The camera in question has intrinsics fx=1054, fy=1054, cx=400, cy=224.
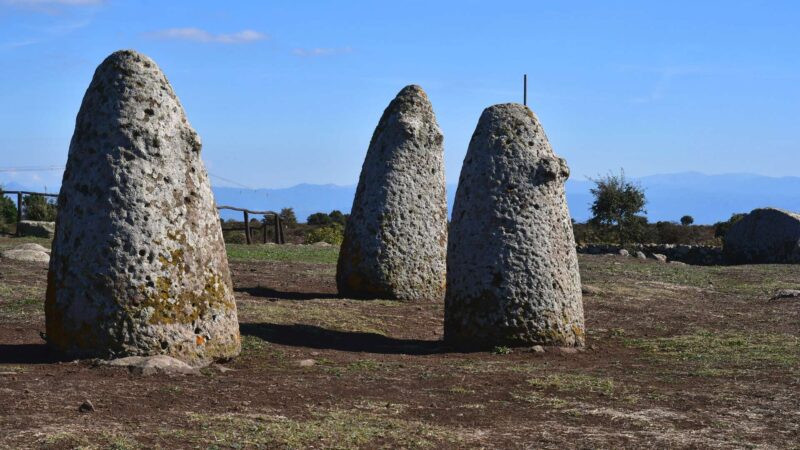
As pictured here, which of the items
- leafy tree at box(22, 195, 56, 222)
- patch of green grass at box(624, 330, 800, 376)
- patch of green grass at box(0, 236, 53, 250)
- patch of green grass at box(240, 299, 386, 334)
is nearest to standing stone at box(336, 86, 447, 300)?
patch of green grass at box(240, 299, 386, 334)

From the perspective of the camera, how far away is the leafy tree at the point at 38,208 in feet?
118

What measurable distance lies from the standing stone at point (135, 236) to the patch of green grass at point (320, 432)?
7.62 ft

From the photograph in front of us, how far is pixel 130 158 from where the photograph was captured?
10.3 m

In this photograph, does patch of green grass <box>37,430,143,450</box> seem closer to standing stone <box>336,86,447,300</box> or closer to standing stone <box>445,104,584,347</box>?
standing stone <box>445,104,584,347</box>

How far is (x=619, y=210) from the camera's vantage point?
4275 centimetres

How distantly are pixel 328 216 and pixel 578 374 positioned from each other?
4816 centimetres

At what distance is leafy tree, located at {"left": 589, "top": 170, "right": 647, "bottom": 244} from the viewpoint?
42.4 metres

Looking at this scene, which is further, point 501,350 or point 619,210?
point 619,210

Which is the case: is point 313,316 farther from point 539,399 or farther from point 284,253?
point 284,253

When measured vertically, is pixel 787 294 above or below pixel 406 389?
above

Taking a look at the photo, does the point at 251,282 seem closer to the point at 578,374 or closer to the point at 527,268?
the point at 527,268

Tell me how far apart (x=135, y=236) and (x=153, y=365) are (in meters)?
1.27

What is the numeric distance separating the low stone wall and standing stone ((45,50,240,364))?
920 inches

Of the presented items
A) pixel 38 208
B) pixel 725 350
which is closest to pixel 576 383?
pixel 725 350
